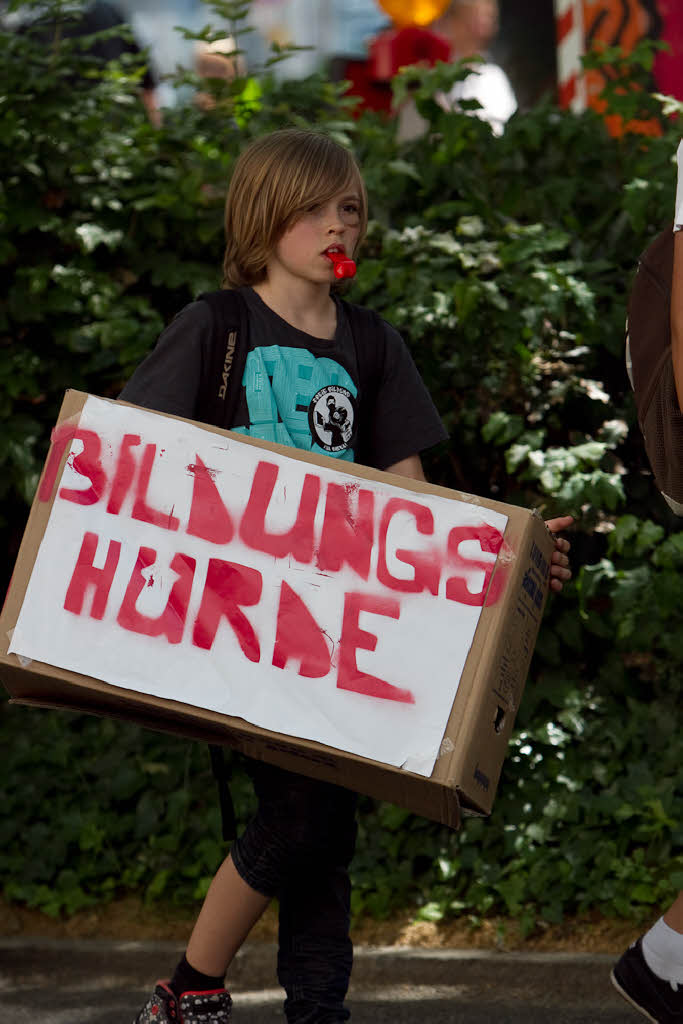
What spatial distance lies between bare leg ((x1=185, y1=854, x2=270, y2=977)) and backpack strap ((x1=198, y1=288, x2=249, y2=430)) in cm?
90

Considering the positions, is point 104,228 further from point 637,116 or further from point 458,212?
point 637,116

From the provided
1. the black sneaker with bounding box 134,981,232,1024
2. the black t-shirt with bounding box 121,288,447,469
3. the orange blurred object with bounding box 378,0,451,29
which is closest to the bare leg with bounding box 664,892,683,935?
the black sneaker with bounding box 134,981,232,1024

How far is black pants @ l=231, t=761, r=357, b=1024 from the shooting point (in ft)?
8.54

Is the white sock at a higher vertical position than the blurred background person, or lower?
higher

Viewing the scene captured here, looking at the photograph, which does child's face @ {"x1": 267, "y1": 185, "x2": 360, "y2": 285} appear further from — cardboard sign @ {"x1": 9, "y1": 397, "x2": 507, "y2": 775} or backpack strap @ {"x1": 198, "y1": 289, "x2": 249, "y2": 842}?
cardboard sign @ {"x1": 9, "y1": 397, "x2": 507, "y2": 775}

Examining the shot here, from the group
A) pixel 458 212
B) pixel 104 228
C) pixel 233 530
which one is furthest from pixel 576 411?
pixel 233 530

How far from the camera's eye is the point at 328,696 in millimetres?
2244

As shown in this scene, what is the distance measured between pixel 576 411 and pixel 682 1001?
7.03ft

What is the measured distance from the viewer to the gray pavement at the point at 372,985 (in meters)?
3.26

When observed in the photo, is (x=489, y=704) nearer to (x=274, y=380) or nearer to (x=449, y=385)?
(x=274, y=380)

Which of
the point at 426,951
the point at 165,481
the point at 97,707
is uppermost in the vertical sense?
the point at 165,481

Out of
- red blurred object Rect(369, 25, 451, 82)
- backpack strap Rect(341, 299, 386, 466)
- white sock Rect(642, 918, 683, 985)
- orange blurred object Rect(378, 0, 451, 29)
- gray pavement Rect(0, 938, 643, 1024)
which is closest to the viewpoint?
white sock Rect(642, 918, 683, 985)

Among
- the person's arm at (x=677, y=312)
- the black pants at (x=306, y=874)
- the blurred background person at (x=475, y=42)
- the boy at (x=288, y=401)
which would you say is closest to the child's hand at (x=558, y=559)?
the boy at (x=288, y=401)

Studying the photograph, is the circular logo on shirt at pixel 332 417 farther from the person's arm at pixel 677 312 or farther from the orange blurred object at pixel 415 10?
the orange blurred object at pixel 415 10
